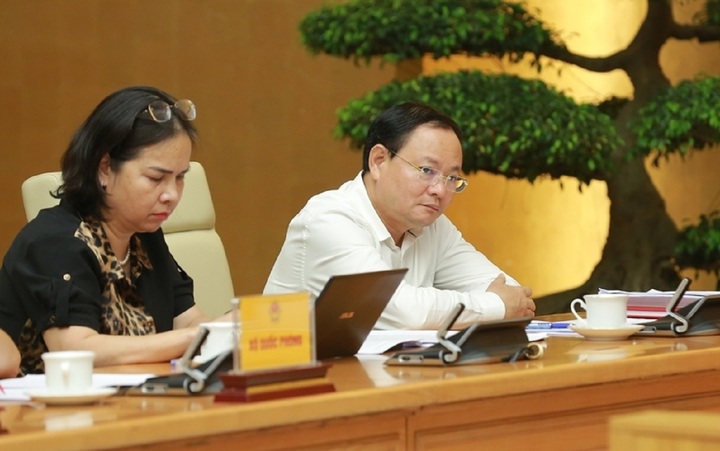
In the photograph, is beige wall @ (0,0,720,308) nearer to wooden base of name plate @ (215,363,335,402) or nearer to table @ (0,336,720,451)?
table @ (0,336,720,451)

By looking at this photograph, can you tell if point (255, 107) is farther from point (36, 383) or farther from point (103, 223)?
point (36, 383)

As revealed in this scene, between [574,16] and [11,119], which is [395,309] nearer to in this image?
[11,119]

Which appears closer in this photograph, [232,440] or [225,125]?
[232,440]

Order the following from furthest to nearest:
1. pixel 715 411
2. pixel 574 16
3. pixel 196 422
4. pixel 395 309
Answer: pixel 574 16, pixel 395 309, pixel 715 411, pixel 196 422

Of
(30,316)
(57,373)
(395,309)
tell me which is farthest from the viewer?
(395,309)

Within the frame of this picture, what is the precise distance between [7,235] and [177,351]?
9.48 feet

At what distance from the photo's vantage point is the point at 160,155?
2.32 m


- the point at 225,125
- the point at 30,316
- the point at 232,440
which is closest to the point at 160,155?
the point at 30,316

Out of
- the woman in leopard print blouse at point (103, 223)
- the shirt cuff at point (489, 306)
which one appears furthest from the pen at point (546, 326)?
the woman in leopard print blouse at point (103, 223)

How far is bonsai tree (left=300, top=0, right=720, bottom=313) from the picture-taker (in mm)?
4441

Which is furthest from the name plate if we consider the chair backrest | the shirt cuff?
the chair backrest

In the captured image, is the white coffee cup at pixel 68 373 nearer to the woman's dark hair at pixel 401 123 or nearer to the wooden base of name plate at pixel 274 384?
the wooden base of name plate at pixel 274 384

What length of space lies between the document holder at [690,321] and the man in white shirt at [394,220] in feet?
1.40

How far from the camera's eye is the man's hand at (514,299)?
275cm
